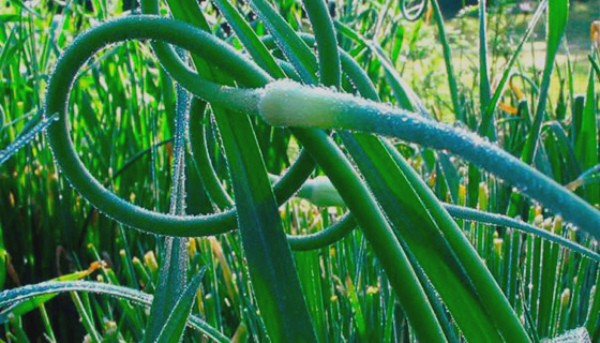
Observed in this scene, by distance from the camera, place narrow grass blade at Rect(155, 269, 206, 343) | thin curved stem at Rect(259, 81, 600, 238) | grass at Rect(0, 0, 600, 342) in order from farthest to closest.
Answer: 1. narrow grass blade at Rect(155, 269, 206, 343)
2. grass at Rect(0, 0, 600, 342)
3. thin curved stem at Rect(259, 81, 600, 238)

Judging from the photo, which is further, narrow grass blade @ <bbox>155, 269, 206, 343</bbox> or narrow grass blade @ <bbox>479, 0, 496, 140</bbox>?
narrow grass blade @ <bbox>479, 0, 496, 140</bbox>

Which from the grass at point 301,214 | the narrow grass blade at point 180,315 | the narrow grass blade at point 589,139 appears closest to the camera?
the grass at point 301,214

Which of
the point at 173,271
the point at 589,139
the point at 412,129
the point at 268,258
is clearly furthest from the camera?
the point at 589,139

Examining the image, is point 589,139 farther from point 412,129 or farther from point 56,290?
point 412,129

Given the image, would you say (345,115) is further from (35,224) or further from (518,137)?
(518,137)

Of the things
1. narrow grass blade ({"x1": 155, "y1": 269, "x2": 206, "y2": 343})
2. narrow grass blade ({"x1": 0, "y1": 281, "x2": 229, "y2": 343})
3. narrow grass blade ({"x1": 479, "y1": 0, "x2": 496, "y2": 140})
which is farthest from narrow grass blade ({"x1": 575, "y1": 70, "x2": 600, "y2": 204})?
narrow grass blade ({"x1": 155, "y1": 269, "x2": 206, "y2": 343})

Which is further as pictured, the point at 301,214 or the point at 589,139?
the point at 589,139

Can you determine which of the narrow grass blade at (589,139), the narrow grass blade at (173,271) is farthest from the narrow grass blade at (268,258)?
the narrow grass blade at (589,139)

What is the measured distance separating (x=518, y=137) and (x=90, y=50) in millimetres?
1526

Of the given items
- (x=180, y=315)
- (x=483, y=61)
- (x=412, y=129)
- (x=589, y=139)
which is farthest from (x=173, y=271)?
(x=589, y=139)

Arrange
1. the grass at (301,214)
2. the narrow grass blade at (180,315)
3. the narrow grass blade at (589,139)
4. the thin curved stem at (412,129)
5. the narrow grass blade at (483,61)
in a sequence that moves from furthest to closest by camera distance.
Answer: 1. the narrow grass blade at (589,139)
2. the narrow grass blade at (483,61)
3. the narrow grass blade at (180,315)
4. the grass at (301,214)
5. the thin curved stem at (412,129)

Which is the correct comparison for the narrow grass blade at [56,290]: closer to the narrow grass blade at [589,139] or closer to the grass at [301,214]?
the grass at [301,214]

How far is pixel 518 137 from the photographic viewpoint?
1.87m

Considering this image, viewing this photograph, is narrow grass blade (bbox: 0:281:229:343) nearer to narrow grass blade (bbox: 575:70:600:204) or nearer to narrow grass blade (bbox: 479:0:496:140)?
narrow grass blade (bbox: 479:0:496:140)
